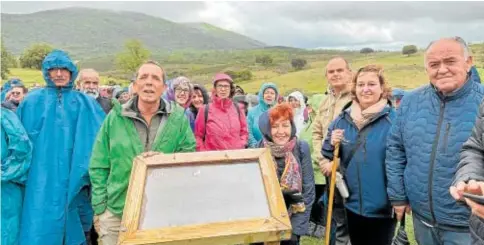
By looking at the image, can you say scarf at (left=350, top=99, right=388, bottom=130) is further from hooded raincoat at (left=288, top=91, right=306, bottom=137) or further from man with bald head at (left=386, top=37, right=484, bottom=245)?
hooded raincoat at (left=288, top=91, right=306, bottom=137)

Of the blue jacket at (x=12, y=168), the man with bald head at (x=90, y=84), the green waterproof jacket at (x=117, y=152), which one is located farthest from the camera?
the man with bald head at (x=90, y=84)

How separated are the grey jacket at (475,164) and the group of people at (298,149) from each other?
0.01m

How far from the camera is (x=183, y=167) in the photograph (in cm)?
331

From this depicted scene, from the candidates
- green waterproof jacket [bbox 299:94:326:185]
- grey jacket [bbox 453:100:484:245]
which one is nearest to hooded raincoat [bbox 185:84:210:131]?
green waterproof jacket [bbox 299:94:326:185]

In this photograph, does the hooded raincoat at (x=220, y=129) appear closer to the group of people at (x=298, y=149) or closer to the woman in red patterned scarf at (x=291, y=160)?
the group of people at (x=298, y=149)

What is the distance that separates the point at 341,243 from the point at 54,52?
3.68m

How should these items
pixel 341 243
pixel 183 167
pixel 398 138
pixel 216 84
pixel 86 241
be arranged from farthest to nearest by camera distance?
pixel 216 84 < pixel 86 241 < pixel 341 243 < pixel 398 138 < pixel 183 167

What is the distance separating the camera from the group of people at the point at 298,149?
134 inches

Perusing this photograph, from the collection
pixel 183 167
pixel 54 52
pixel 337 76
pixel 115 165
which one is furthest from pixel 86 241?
pixel 337 76

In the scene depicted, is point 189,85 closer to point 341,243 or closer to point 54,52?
point 54,52

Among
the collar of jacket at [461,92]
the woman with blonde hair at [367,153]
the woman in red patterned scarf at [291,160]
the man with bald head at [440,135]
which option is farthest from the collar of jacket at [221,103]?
the collar of jacket at [461,92]

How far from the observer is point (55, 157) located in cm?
465

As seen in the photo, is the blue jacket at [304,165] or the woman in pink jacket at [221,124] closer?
the blue jacket at [304,165]

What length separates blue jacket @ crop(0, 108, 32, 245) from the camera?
4.40m
